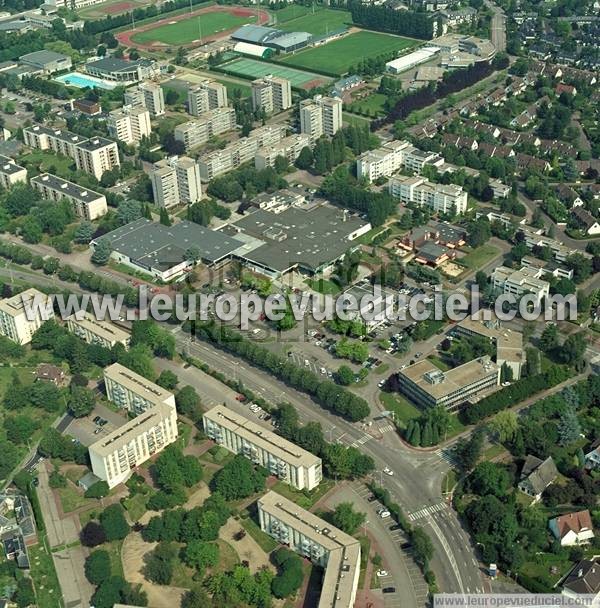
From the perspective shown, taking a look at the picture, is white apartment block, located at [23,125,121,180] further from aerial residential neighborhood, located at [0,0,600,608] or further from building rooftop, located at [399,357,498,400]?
building rooftop, located at [399,357,498,400]

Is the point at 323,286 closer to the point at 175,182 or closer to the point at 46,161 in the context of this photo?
the point at 175,182

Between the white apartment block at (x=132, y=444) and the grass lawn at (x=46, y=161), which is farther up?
the grass lawn at (x=46, y=161)

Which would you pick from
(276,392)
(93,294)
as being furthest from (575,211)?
(93,294)

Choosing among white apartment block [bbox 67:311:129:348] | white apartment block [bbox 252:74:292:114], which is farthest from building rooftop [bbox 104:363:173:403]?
white apartment block [bbox 252:74:292:114]

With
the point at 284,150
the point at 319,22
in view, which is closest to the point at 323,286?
the point at 284,150

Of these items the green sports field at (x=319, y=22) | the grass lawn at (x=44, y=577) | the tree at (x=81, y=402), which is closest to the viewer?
the grass lawn at (x=44, y=577)

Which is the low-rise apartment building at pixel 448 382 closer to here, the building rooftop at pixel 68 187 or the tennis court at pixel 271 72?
the building rooftop at pixel 68 187

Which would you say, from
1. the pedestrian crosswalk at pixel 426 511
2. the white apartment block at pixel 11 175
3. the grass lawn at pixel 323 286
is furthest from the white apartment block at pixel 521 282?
the white apartment block at pixel 11 175
